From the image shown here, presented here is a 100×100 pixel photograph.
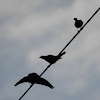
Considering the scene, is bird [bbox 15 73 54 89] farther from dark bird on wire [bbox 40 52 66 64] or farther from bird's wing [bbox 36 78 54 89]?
dark bird on wire [bbox 40 52 66 64]

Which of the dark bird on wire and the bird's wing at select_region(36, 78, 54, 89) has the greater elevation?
the dark bird on wire

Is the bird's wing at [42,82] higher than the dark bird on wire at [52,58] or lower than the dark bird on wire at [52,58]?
lower

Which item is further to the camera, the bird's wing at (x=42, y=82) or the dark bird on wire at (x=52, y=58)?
the dark bird on wire at (x=52, y=58)

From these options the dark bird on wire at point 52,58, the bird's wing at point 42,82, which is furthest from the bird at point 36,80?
the dark bird on wire at point 52,58

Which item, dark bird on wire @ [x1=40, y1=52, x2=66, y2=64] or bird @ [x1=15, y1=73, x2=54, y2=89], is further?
dark bird on wire @ [x1=40, y1=52, x2=66, y2=64]

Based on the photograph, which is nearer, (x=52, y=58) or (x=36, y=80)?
(x=36, y=80)

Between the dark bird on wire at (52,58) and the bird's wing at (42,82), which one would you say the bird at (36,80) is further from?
the dark bird on wire at (52,58)

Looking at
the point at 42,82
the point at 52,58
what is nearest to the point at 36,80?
the point at 42,82

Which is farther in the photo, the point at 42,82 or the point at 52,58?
the point at 52,58

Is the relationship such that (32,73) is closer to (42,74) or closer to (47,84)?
(47,84)

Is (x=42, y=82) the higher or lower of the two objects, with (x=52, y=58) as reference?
lower

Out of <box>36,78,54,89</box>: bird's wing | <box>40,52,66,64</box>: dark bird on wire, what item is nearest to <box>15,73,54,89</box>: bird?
<box>36,78,54,89</box>: bird's wing

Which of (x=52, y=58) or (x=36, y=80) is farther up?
(x=52, y=58)

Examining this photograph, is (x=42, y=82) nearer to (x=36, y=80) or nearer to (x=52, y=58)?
(x=36, y=80)
